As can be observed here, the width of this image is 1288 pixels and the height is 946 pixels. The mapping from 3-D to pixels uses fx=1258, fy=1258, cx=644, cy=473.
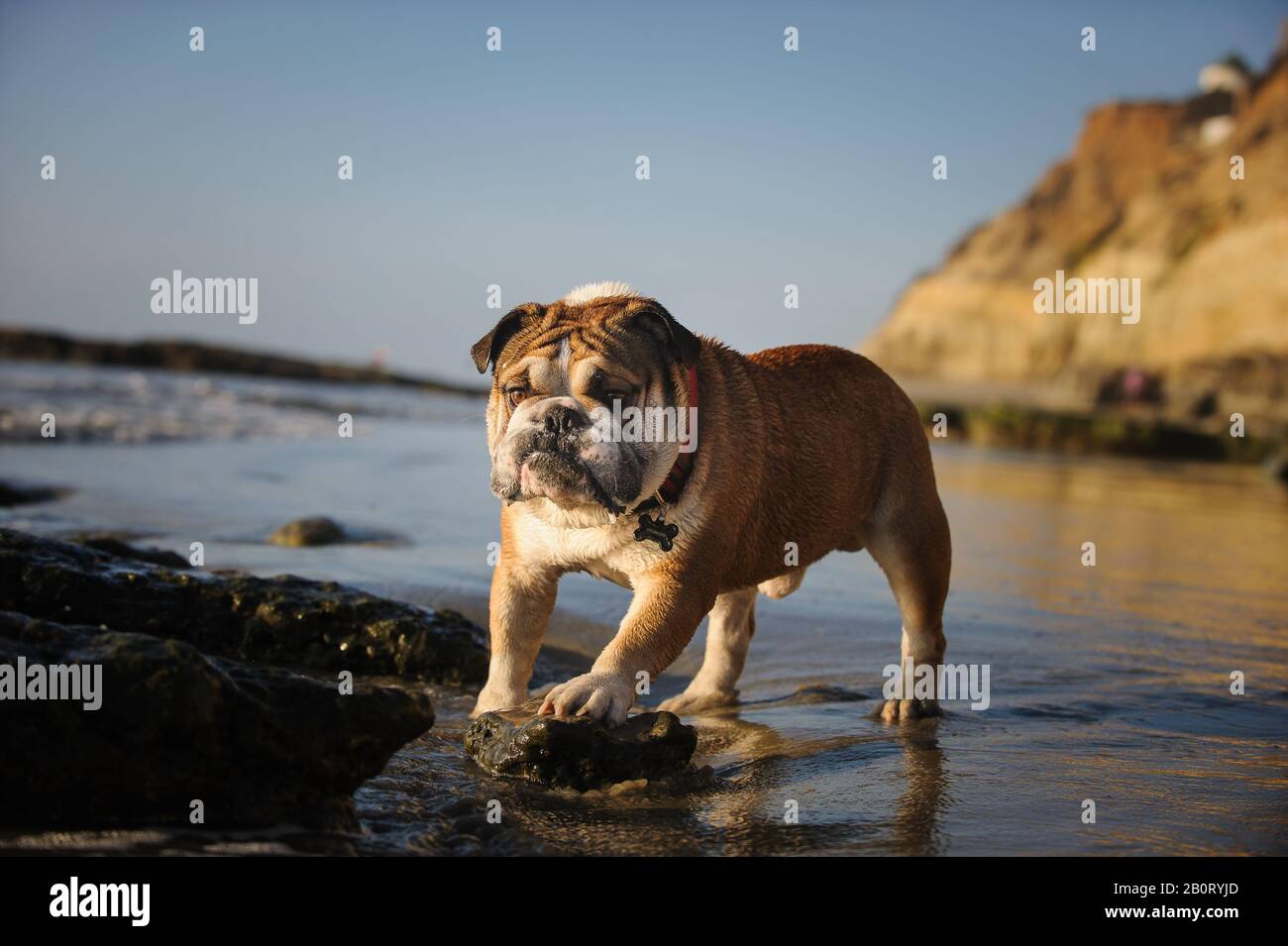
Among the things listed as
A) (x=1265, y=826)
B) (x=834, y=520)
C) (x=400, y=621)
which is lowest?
(x=1265, y=826)

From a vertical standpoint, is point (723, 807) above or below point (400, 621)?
below

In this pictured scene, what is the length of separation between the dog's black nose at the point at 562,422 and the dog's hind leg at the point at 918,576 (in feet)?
6.75

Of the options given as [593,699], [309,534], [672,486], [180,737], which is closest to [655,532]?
[672,486]

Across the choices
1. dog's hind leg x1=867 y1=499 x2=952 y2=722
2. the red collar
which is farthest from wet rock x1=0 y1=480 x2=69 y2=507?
dog's hind leg x1=867 y1=499 x2=952 y2=722

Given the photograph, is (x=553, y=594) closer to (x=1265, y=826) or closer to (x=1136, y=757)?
(x=1136, y=757)

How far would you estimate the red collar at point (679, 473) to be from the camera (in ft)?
15.5

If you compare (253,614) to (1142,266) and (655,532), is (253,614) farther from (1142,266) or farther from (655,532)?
(1142,266)

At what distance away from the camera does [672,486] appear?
474 centimetres

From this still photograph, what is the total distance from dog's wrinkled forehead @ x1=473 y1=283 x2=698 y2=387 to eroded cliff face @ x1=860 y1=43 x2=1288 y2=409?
30527 millimetres

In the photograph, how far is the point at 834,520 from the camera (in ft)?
18.3

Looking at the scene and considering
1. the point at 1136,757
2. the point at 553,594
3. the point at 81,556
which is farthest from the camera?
the point at 81,556

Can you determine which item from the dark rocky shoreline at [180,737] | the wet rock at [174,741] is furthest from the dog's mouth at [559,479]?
the wet rock at [174,741]
